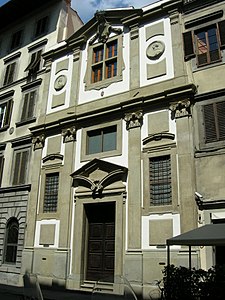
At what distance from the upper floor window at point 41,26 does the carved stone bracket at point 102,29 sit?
17.1ft

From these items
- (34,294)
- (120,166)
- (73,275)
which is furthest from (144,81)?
(34,294)

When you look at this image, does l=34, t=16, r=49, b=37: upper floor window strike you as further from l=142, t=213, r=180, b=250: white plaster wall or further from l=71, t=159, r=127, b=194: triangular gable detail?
l=142, t=213, r=180, b=250: white plaster wall

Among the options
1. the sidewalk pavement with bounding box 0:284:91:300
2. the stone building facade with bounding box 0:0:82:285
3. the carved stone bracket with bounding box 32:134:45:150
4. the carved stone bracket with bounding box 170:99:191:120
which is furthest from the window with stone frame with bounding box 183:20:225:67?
the sidewalk pavement with bounding box 0:284:91:300

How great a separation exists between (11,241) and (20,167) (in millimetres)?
3769

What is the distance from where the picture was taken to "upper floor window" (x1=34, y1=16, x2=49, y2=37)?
19.5 meters

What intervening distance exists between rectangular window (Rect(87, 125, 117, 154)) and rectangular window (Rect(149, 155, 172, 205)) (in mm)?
2188

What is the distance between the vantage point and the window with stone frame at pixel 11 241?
1459 cm

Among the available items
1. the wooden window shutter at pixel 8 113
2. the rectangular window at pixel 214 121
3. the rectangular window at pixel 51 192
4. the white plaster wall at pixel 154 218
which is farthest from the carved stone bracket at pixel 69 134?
the rectangular window at pixel 214 121

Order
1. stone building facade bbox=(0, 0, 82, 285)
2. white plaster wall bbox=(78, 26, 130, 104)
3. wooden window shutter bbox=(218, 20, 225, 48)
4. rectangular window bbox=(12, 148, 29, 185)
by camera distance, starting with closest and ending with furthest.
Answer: wooden window shutter bbox=(218, 20, 225, 48), white plaster wall bbox=(78, 26, 130, 104), stone building facade bbox=(0, 0, 82, 285), rectangular window bbox=(12, 148, 29, 185)

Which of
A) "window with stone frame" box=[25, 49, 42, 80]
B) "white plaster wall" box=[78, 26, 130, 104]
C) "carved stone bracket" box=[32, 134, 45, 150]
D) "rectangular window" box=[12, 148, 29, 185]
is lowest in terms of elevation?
"rectangular window" box=[12, 148, 29, 185]

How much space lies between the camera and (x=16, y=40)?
21234 mm

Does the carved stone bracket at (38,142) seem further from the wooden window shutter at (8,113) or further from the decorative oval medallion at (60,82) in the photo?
the wooden window shutter at (8,113)

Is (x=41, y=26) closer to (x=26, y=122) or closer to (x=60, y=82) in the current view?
(x=60, y=82)

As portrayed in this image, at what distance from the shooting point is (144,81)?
43.2 feet
